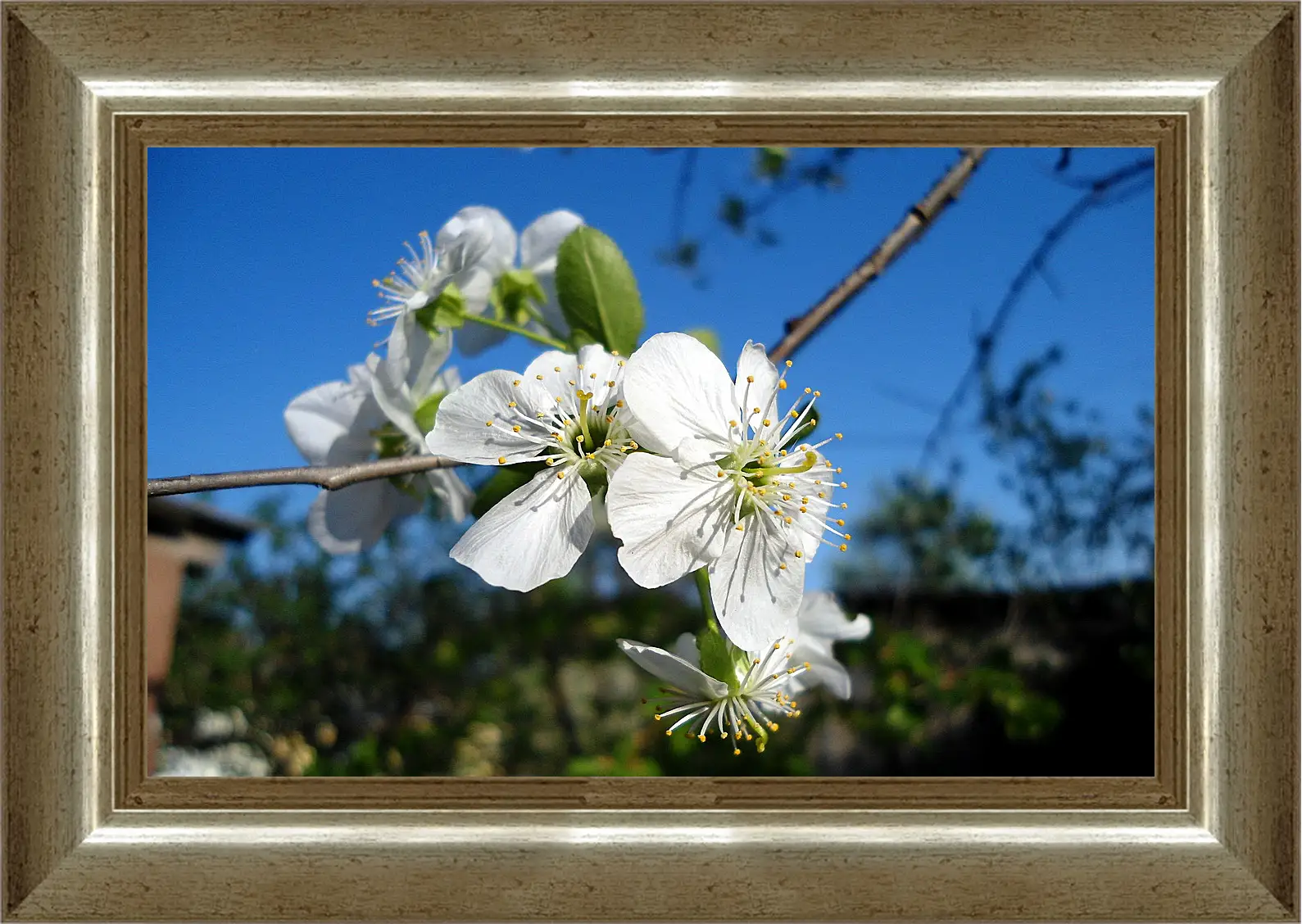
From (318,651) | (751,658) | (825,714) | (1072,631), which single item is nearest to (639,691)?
(825,714)

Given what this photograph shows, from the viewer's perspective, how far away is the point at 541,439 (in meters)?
0.65

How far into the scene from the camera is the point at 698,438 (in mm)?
605

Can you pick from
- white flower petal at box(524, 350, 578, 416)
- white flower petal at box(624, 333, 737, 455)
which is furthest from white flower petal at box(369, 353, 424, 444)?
white flower petal at box(624, 333, 737, 455)

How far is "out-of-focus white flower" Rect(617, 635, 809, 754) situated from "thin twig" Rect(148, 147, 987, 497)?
239mm

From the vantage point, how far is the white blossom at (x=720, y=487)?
58 cm

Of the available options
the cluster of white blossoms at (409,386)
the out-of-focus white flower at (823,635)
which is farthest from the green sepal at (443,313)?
the out-of-focus white flower at (823,635)

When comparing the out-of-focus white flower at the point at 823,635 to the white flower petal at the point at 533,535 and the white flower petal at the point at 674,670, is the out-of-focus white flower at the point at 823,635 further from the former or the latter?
the white flower petal at the point at 533,535

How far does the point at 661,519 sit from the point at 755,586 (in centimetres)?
9

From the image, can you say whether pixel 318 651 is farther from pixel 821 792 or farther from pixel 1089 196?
pixel 1089 196

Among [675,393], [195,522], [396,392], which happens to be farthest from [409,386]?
[195,522]

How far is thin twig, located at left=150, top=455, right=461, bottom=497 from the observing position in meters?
0.68

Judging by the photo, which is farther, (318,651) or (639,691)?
(639,691)

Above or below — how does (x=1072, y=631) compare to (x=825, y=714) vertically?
above

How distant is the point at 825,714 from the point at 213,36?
1.52 meters
